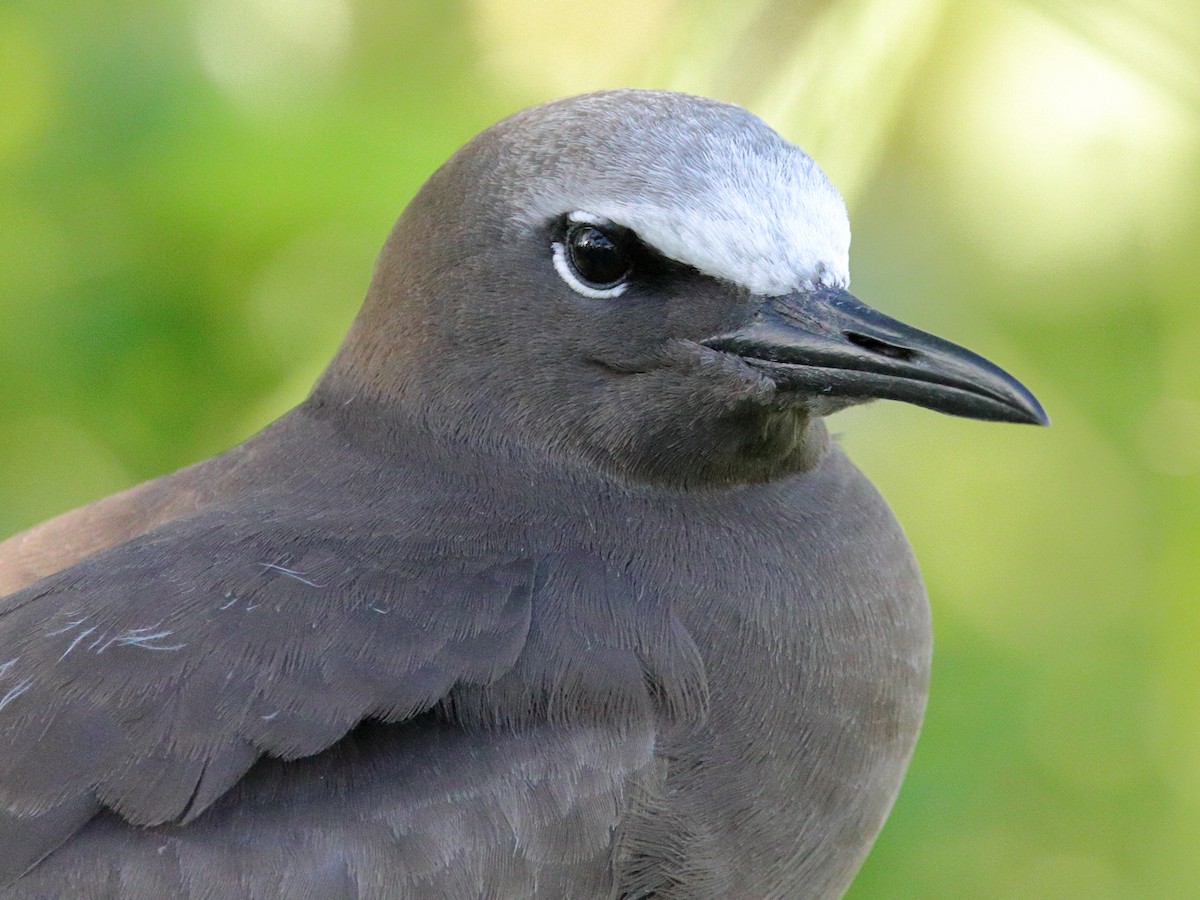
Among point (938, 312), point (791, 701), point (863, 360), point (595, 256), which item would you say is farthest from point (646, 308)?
point (938, 312)

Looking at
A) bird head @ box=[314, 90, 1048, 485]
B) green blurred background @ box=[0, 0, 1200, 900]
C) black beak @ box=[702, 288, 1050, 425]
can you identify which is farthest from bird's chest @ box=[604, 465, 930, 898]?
green blurred background @ box=[0, 0, 1200, 900]

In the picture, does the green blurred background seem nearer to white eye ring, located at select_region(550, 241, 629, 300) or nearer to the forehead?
the forehead

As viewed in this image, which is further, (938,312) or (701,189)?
(938,312)

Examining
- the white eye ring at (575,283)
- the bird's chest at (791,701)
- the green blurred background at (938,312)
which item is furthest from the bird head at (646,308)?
the green blurred background at (938,312)

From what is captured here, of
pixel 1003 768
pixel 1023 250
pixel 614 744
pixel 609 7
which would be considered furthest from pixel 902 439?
pixel 614 744

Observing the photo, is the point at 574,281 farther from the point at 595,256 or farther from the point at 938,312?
the point at 938,312

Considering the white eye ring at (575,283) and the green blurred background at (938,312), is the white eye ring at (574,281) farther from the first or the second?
the green blurred background at (938,312)
